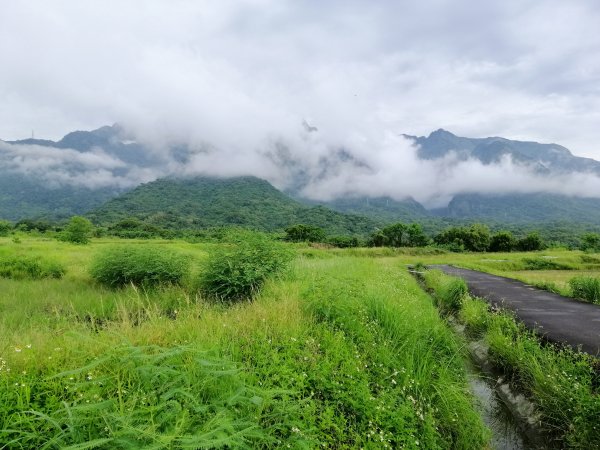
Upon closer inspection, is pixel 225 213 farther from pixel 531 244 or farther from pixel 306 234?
pixel 531 244

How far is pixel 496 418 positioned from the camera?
6.85 metres

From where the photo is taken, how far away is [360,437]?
454 cm

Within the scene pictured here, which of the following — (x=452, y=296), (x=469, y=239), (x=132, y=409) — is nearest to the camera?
(x=132, y=409)

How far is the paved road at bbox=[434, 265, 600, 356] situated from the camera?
870 centimetres

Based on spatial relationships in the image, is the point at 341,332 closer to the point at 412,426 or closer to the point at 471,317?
the point at 412,426

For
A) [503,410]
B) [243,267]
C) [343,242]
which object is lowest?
[343,242]

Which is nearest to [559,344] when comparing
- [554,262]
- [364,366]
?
[364,366]

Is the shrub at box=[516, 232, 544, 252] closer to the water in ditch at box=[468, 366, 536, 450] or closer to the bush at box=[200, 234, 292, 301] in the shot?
the bush at box=[200, 234, 292, 301]

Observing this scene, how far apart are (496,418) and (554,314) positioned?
6.65 meters

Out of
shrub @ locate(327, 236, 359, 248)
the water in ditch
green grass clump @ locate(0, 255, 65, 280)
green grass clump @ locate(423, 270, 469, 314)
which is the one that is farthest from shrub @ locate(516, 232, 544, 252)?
green grass clump @ locate(0, 255, 65, 280)

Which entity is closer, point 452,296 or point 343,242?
point 452,296

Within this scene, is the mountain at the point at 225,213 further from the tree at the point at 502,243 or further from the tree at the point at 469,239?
the tree at the point at 502,243

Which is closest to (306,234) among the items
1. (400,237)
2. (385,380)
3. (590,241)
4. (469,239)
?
(400,237)

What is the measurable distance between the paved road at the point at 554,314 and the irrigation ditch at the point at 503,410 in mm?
1763
